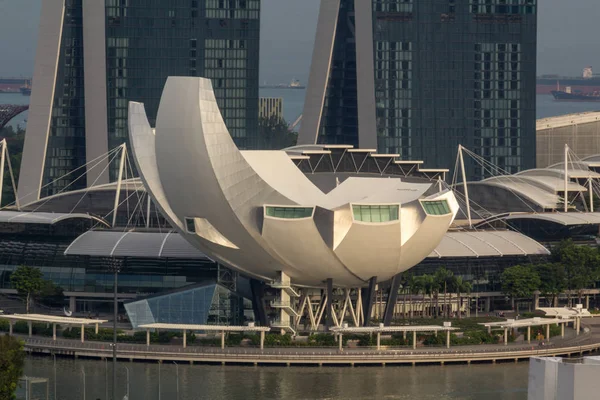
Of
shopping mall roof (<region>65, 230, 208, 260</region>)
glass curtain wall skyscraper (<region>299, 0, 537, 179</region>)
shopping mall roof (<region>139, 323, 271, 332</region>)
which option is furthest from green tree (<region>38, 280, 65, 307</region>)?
glass curtain wall skyscraper (<region>299, 0, 537, 179</region>)

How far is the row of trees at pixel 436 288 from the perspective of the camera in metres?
139

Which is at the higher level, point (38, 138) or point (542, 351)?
point (38, 138)

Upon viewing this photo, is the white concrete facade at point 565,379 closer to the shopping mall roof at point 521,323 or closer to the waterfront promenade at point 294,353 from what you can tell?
the waterfront promenade at point 294,353

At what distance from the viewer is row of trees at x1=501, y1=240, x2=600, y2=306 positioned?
5591 inches

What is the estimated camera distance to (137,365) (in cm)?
11781

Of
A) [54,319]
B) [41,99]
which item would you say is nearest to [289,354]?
[54,319]

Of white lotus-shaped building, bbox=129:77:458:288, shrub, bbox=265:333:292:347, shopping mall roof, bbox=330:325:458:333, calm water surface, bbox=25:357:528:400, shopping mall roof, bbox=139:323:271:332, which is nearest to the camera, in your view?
calm water surface, bbox=25:357:528:400

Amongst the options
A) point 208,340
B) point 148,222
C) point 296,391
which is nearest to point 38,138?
point 148,222

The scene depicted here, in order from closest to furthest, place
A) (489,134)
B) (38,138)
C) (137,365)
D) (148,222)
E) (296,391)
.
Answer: (296,391), (137,365), (148,222), (38,138), (489,134)

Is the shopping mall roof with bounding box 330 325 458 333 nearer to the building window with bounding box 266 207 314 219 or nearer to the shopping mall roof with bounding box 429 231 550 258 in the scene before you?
the building window with bounding box 266 207 314 219

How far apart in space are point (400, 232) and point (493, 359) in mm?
9587

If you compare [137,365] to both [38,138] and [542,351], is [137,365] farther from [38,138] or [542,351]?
[38,138]

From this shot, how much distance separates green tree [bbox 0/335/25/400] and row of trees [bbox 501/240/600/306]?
51.2 meters

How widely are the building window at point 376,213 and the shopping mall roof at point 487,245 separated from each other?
19.9 m
